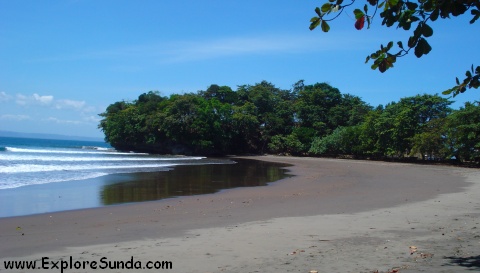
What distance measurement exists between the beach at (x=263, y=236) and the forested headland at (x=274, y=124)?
101 ft

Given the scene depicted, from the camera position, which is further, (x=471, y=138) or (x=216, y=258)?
(x=471, y=138)

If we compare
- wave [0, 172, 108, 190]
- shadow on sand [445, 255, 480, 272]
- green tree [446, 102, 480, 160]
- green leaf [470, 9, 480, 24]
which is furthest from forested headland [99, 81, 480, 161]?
green leaf [470, 9, 480, 24]

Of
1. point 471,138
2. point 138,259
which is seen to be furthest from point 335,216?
point 471,138

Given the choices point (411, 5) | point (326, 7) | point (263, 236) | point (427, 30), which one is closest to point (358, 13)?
point (326, 7)

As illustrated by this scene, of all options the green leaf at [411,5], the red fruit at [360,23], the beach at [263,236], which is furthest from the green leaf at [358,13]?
the beach at [263,236]

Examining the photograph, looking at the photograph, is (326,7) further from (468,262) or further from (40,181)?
(40,181)

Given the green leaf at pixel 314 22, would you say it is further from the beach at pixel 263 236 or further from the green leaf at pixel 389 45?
the beach at pixel 263 236

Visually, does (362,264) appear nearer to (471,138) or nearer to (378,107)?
(471,138)

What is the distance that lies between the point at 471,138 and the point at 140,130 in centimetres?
4567

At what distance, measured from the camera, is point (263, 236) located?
7.26 metres

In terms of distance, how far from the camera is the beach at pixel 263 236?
545 cm

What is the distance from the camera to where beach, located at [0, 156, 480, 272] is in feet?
17.9

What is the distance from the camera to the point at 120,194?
15.0 metres

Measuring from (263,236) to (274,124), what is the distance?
55.1 m
